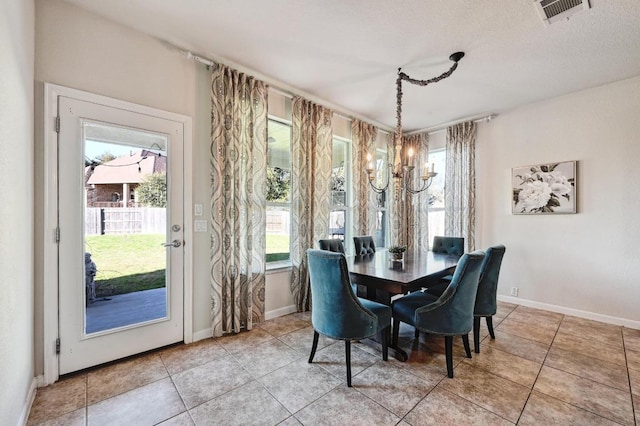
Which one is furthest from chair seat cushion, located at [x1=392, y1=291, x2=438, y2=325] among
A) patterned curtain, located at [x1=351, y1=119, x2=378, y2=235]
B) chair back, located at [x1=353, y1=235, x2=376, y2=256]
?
patterned curtain, located at [x1=351, y1=119, x2=378, y2=235]

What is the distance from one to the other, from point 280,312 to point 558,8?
12.6 feet

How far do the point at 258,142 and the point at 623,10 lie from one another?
3.27 meters

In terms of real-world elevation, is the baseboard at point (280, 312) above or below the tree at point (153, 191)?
below

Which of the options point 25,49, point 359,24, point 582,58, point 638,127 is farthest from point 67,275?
point 638,127

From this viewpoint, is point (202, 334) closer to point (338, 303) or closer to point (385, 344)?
point (338, 303)

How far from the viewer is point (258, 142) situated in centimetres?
311

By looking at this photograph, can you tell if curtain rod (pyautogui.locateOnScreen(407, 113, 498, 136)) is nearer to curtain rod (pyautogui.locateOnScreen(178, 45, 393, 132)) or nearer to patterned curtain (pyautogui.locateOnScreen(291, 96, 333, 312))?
curtain rod (pyautogui.locateOnScreen(178, 45, 393, 132))

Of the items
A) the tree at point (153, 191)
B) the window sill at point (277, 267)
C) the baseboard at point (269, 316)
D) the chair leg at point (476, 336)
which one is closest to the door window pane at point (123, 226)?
the tree at point (153, 191)

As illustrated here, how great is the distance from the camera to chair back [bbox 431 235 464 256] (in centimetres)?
358

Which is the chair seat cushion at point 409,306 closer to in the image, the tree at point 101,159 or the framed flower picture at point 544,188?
the framed flower picture at point 544,188

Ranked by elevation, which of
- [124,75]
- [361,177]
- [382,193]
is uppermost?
[124,75]

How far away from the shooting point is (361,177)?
4.36 metres

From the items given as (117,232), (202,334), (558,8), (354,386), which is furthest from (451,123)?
(117,232)

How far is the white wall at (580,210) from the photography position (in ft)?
10.4
